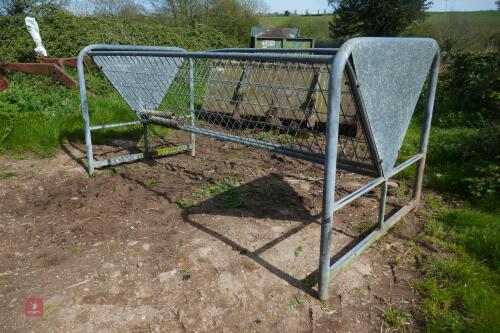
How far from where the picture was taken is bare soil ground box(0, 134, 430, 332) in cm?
195

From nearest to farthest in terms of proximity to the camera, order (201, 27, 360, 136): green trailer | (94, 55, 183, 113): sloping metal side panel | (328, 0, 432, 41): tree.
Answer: (201, 27, 360, 136): green trailer < (94, 55, 183, 113): sloping metal side panel < (328, 0, 432, 41): tree

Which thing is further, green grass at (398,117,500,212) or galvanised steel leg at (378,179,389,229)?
green grass at (398,117,500,212)

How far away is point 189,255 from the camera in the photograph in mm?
2461

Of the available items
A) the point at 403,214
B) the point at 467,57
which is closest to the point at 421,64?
the point at 403,214

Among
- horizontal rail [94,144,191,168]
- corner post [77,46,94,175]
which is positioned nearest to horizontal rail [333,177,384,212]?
horizontal rail [94,144,191,168]

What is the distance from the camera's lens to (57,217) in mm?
3029

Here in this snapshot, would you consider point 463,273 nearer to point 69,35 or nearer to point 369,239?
point 369,239

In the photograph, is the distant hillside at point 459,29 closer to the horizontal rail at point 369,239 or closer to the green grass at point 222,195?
the horizontal rail at point 369,239

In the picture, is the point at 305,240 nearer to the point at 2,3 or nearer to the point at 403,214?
the point at 403,214

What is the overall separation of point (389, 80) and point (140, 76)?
2581mm

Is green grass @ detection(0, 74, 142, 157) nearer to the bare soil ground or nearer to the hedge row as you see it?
the bare soil ground

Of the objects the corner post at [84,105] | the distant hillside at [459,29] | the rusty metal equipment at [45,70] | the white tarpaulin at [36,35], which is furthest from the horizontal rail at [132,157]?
the distant hillside at [459,29]

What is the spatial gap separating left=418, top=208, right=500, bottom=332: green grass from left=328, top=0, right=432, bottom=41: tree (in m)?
19.3

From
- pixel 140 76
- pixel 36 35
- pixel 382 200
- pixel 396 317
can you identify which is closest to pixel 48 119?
pixel 140 76
